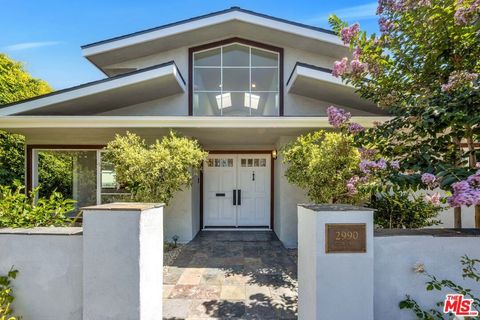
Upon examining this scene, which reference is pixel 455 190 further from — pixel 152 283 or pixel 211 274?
pixel 211 274

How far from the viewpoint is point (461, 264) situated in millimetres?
2543

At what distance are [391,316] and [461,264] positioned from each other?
2.85 ft

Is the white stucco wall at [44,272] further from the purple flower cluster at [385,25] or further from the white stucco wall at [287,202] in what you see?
the white stucco wall at [287,202]

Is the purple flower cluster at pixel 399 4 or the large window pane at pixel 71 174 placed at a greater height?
the purple flower cluster at pixel 399 4

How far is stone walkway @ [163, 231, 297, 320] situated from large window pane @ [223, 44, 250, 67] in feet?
18.1

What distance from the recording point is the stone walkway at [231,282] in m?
3.47

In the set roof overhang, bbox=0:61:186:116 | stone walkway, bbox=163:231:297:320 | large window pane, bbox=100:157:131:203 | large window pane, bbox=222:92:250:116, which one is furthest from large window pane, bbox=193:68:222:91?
stone walkway, bbox=163:231:297:320

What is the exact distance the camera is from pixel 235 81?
26.6 ft

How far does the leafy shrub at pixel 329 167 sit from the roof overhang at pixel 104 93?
4.13 meters

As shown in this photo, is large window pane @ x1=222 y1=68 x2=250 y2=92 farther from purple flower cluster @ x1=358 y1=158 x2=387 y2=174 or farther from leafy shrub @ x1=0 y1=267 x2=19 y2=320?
leafy shrub @ x1=0 y1=267 x2=19 y2=320

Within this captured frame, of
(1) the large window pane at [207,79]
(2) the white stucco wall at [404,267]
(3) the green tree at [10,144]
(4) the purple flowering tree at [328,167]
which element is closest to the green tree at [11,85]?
(3) the green tree at [10,144]

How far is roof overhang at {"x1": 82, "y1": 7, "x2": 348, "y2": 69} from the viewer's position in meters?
7.49

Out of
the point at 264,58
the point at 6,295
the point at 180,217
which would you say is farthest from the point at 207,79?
the point at 6,295

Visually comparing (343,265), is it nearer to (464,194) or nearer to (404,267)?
(404,267)
